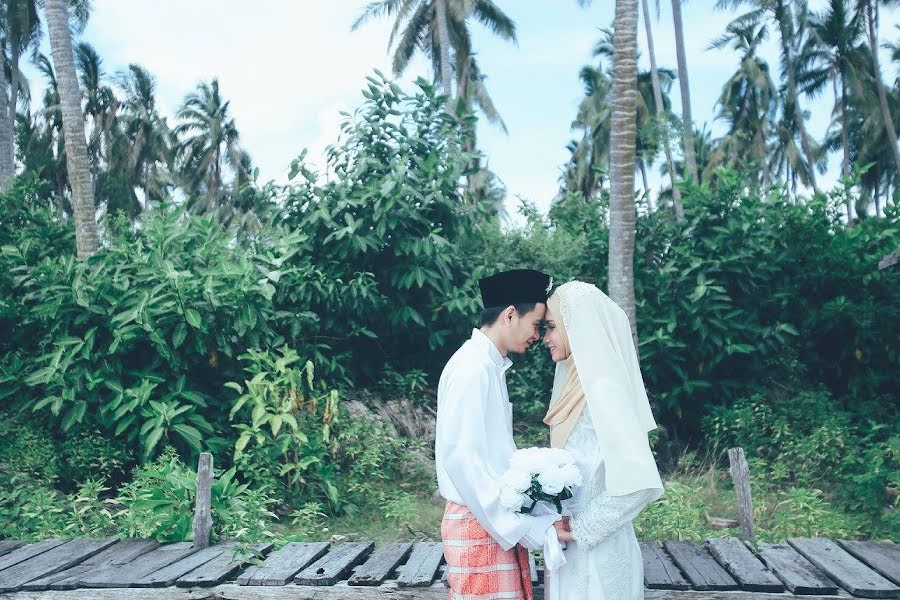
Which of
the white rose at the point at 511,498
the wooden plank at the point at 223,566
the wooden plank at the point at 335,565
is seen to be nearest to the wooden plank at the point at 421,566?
the wooden plank at the point at 335,565

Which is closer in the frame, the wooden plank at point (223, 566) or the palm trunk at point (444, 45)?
the wooden plank at point (223, 566)

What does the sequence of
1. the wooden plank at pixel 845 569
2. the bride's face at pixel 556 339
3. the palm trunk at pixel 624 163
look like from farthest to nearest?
the palm trunk at pixel 624 163 → the wooden plank at pixel 845 569 → the bride's face at pixel 556 339

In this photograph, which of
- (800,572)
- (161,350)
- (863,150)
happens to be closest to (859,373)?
(800,572)

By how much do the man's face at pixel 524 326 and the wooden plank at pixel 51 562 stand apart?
3656 mm

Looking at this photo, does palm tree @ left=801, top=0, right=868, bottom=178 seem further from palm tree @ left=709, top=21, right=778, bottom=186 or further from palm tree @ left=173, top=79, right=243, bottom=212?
palm tree @ left=173, top=79, right=243, bottom=212

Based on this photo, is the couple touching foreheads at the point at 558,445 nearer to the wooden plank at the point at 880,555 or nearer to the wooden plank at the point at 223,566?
the wooden plank at the point at 223,566

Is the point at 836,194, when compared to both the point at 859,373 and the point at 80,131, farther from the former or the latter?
the point at 80,131

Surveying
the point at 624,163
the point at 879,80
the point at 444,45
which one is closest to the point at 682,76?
the point at 444,45

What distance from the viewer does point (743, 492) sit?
6.12m

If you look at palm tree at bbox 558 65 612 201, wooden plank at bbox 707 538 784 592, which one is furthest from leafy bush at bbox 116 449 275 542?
palm tree at bbox 558 65 612 201

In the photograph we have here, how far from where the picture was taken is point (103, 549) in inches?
229

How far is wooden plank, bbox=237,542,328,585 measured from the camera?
502cm

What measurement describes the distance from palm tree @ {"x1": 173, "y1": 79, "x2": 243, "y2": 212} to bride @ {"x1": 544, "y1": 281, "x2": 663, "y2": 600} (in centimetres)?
3423

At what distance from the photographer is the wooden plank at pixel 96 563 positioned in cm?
505
